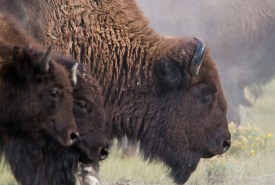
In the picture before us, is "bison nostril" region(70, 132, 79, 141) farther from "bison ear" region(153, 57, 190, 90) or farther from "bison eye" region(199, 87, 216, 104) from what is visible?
"bison eye" region(199, 87, 216, 104)

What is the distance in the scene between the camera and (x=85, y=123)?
6.86m

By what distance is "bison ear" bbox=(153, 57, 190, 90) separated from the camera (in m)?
8.45

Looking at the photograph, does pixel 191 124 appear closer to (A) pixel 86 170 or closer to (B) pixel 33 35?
(A) pixel 86 170

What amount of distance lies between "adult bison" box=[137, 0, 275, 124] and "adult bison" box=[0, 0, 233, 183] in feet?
15.2

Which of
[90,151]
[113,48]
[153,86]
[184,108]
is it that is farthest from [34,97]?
[184,108]

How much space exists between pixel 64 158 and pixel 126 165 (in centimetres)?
389

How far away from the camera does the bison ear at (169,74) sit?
845 centimetres

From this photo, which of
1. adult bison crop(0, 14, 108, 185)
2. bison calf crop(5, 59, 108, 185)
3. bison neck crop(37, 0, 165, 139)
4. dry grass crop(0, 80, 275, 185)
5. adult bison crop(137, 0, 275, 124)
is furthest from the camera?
adult bison crop(137, 0, 275, 124)

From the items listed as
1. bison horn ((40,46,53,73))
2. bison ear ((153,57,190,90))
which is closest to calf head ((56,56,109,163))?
bison horn ((40,46,53,73))

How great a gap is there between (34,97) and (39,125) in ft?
0.60

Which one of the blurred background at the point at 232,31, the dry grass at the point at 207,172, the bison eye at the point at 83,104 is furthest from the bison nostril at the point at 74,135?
the blurred background at the point at 232,31

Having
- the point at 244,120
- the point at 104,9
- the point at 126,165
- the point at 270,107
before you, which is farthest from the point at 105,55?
the point at 270,107

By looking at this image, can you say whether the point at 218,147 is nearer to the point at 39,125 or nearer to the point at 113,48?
the point at 113,48

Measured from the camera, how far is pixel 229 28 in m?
13.2
